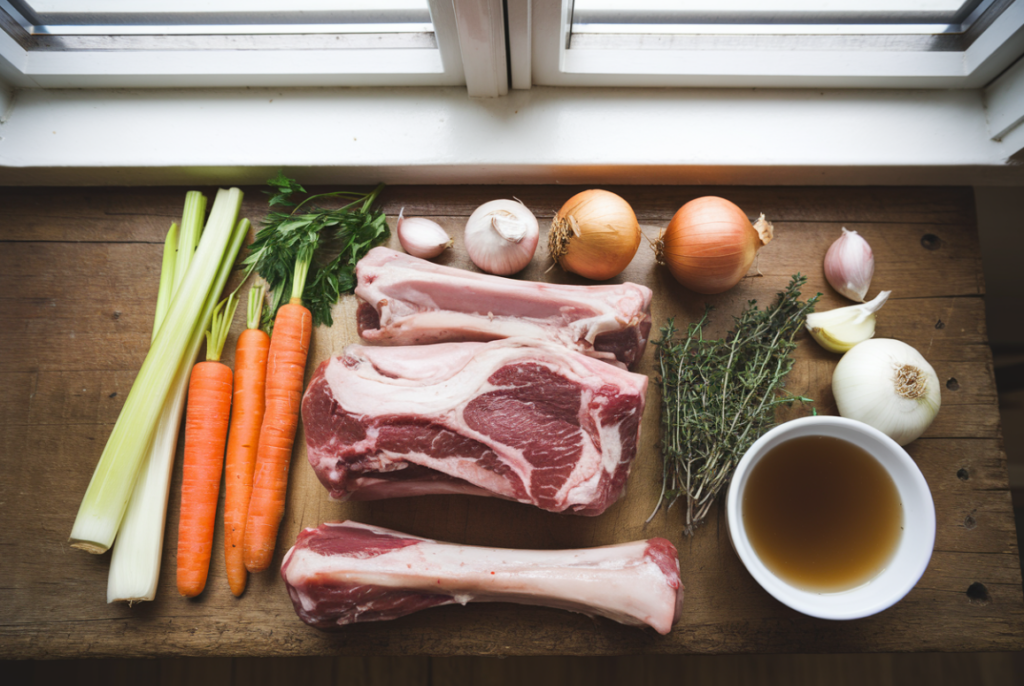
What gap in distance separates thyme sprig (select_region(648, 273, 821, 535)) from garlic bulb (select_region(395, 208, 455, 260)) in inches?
27.0

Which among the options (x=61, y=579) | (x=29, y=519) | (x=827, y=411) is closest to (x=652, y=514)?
(x=827, y=411)

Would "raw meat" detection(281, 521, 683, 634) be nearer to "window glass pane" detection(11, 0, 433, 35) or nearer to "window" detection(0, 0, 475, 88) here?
"window" detection(0, 0, 475, 88)

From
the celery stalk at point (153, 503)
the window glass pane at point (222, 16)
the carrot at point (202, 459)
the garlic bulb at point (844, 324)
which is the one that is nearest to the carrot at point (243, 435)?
the carrot at point (202, 459)

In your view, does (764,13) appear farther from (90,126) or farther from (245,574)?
(245,574)

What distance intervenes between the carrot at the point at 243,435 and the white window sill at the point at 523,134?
1.59ft

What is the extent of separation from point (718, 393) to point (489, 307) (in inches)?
25.6

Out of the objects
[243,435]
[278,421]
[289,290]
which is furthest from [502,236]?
[243,435]

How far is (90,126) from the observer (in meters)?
1.53

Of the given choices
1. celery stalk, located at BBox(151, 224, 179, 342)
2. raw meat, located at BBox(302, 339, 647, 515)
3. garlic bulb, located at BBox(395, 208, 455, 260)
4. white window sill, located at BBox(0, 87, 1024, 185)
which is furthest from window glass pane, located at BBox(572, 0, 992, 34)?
celery stalk, located at BBox(151, 224, 179, 342)

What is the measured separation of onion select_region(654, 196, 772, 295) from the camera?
1.36 metres

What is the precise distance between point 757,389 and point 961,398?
66 cm

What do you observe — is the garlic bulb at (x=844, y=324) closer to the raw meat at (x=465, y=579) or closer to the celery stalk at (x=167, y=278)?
the raw meat at (x=465, y=579)

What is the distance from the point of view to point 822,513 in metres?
1.30

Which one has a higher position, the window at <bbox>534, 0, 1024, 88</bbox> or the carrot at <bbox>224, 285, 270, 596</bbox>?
the window at <bbox>534, 0, 1024, 88</bbox>
